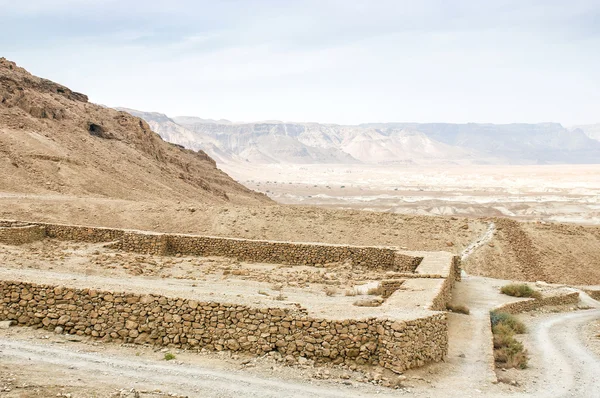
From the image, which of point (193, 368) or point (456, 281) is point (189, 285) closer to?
point (193, 368)

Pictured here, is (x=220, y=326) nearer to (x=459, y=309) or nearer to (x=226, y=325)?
(x=226, y=325)

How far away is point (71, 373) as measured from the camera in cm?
939

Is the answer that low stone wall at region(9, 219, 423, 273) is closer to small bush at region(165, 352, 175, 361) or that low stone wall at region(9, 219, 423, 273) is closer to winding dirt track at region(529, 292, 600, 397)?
winding dirt track at region(529, 292, 600, 397)

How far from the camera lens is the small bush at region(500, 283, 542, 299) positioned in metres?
19.2

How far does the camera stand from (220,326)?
1085 cm

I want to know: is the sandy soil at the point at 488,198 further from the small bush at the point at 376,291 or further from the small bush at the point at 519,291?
the small bush at the point at 376,291

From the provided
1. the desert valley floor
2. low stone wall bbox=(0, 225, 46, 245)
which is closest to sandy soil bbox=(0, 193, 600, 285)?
the desert valley floor

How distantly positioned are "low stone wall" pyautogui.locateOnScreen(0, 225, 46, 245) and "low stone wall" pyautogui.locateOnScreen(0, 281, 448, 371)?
924 centimetres

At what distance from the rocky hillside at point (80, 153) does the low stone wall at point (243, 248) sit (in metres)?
14.0

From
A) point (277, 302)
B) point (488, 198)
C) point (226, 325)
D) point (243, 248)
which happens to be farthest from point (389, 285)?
point (488, 198)

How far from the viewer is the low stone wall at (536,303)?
1755 cm

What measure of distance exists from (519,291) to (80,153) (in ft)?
113

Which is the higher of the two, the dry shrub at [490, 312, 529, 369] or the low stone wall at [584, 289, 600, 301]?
the dry shrub at [490, 312, 529, 369]

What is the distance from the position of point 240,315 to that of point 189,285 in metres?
4.87
